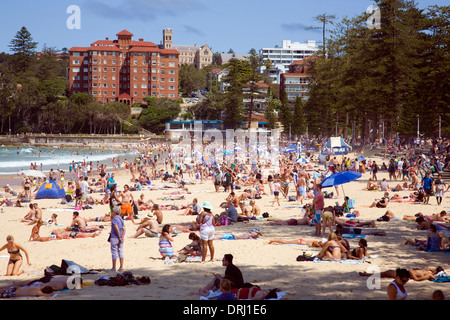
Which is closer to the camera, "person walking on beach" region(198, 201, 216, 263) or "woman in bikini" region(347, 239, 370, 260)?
"person walking on beach" region(198, 201, 216, 263)

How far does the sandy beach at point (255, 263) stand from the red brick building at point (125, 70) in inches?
3343

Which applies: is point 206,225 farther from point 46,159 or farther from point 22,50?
point 22,50

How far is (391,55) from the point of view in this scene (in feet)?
124

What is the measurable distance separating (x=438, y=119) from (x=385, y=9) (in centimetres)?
1012

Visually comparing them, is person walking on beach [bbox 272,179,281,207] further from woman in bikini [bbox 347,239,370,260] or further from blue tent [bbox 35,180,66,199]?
blue tent [bbox 35,180,66,199]

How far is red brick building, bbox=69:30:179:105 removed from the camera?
97.2 m

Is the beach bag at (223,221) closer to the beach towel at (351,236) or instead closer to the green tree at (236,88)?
the beach towel at (351,236)

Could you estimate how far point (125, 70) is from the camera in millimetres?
98688

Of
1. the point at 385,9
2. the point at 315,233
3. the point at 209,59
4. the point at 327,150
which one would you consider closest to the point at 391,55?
the point at 385,9

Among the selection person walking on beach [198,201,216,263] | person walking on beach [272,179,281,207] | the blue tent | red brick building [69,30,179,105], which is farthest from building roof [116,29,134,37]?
person walking on beach [198,201,216,263]

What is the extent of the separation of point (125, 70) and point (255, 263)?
9454cm

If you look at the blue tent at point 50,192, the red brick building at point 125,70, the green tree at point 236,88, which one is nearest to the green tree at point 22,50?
the red brick building at point 125,70

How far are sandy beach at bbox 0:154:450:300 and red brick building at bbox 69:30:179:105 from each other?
84919 millimetres
